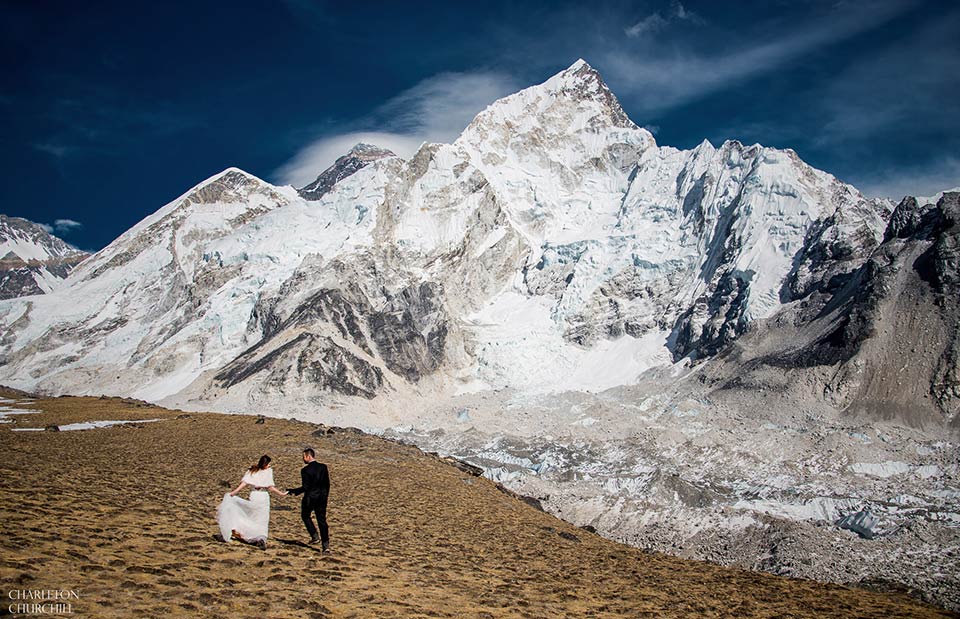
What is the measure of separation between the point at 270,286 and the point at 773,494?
147m

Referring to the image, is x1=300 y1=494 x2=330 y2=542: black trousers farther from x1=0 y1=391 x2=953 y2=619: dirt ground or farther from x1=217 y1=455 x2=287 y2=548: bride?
x1=217 y1=455 x2=287 y2=548: bride

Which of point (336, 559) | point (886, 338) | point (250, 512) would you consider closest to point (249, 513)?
point (250, 512)

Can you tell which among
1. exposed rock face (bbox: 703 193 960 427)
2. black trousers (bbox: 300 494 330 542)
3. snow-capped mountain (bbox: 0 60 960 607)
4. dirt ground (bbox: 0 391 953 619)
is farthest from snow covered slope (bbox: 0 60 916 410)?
black trousers (bbox: 300 494 330 542)

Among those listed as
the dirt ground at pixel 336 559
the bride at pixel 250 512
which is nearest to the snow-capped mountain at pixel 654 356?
the dirt ground at pixel 336 559

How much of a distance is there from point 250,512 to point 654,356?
142 m

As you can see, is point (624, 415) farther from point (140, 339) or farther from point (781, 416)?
point (140, 339)

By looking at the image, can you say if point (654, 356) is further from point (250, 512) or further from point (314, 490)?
point (250, 512)

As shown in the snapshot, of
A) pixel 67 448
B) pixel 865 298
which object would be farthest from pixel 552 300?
pixel 67 448

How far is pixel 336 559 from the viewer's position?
14.3 metres

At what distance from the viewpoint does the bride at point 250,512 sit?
1377 centimetres

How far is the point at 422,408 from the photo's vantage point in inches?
5507

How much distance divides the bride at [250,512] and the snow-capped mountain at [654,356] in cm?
3511

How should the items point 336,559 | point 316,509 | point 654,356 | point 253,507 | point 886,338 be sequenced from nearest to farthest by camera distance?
point 253,507, point 336,559, point 316,509, point 886,338, point 654,356

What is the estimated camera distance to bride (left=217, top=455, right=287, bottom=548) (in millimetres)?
13773
